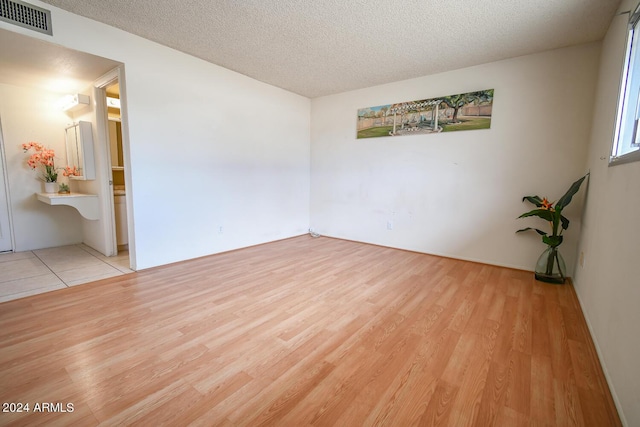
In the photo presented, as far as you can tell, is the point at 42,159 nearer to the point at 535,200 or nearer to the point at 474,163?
the point at 474,163

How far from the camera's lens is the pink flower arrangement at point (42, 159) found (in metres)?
3.94

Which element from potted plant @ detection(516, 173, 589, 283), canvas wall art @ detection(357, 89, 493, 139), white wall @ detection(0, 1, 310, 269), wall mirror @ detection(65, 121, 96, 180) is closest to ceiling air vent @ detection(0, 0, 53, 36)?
white wall @ detection(0, 1, 310, 269)

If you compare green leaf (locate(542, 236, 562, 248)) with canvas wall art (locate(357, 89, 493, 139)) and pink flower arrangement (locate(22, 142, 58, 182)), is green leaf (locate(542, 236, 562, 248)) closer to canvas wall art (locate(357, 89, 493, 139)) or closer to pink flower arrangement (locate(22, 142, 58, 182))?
canvas wall art (locate(357, 89, 493, 139))

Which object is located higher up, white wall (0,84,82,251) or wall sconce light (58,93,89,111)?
Answer: wall sconce light (58,93,89,111)

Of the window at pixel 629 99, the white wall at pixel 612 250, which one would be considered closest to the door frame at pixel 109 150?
the white wall at pixel 612 250

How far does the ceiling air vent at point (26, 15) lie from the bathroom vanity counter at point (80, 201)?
2043mm

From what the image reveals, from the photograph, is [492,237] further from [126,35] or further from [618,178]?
[126,35]

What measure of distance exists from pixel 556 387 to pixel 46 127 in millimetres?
6528

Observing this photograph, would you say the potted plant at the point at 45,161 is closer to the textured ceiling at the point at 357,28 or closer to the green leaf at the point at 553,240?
the textured ceiling at the point at 357,28

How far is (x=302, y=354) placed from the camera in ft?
5.82

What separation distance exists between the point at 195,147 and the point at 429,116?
338cm

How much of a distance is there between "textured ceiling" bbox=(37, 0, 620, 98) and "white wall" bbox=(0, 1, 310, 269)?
25 cm

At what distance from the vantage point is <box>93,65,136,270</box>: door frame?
3.05 m

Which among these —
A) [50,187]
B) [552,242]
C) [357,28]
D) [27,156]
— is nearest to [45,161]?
[27,156]
